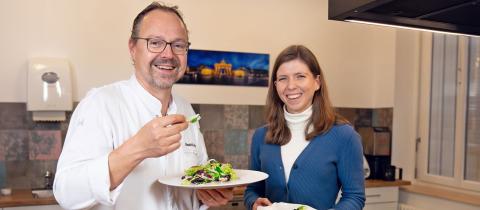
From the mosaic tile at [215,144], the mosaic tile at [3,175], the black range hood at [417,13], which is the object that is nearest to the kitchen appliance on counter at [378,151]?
the mosaic tile at [215,144]

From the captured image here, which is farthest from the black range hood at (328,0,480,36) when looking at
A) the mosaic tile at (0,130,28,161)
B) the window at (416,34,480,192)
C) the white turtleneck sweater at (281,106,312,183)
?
the mosaic tile at (0,130,28,161)

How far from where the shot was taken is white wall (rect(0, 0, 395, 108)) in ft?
9.88

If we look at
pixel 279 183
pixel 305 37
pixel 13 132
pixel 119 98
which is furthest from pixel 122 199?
pixel 305 37

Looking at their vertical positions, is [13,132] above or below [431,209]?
above

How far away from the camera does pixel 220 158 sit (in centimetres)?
361

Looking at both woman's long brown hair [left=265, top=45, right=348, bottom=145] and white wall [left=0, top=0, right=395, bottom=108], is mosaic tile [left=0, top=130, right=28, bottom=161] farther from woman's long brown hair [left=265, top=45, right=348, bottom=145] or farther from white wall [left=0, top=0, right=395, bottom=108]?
woman's long brown hair [left=265, top=45, right=348, bottom=145]

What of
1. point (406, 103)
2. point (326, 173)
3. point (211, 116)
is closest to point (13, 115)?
point (211, 116)

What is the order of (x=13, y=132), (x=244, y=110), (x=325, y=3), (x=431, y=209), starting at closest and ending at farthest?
(x=13, y=132), (x=431, y=209), (x=244, y=110), (x=325, y=3)

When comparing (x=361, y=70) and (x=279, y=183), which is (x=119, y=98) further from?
(x=361, y=70)

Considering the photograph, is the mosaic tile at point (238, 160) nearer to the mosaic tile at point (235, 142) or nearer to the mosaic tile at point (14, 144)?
the mosaic tile at point (235, 142)

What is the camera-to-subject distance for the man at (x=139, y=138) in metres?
1.14

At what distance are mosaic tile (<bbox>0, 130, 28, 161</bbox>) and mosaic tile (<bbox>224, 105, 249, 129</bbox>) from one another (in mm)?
1639

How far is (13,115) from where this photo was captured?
3.02 metres

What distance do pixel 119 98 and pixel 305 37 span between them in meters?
2.76
